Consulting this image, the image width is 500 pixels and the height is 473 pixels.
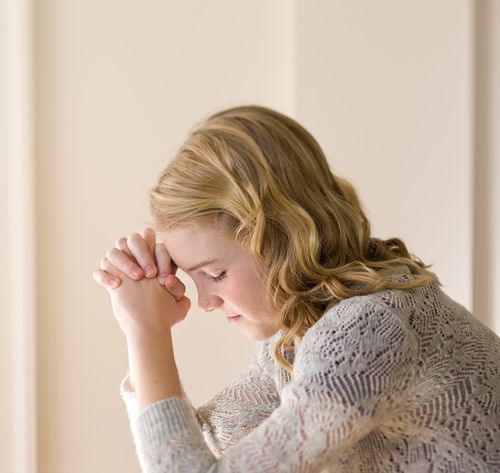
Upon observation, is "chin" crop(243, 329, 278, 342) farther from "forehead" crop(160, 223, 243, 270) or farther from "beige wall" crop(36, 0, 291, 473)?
"beige wall" crop(36, 0, 291, 473)

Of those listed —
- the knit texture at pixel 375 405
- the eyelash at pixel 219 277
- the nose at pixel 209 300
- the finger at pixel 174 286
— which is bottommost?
the knit texture at pixel 375 405

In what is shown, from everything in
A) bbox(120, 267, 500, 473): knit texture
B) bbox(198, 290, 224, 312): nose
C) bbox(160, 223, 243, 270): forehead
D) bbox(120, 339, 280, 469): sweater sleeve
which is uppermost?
bbox(160, 223, 243, 270): forehead

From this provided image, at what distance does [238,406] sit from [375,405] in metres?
0.55

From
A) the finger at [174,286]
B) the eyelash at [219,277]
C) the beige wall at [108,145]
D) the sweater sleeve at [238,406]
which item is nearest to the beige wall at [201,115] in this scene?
the beige wall at [108,145]

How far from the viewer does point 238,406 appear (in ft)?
5.01

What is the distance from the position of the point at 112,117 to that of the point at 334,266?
1076 mm

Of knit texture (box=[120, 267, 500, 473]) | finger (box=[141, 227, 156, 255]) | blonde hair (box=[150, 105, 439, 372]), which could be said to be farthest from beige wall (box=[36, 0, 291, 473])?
knit texture (box=[120, 267, 500, 473])

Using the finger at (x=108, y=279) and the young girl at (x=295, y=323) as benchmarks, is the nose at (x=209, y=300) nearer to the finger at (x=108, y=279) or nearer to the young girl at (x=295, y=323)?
the young girl at (x=295, y=323)

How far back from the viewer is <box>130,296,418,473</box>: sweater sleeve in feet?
3.27

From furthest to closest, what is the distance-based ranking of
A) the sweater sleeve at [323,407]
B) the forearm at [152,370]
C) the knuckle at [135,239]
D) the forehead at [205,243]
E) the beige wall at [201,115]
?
the beige wall at [201,115]
the knuckle at [135,239]
the forehead at [205,243]
the forearm at [152,370]
the sweater sleeve at [323,407]

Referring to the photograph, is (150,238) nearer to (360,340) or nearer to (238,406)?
(238,406)

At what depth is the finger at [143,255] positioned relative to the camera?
1372 mm

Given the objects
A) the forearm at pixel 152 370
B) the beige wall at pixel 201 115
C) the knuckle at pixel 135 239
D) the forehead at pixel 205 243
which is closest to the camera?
the forearm at pixel 152 370

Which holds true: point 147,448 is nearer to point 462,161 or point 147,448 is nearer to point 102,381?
point 102,381
